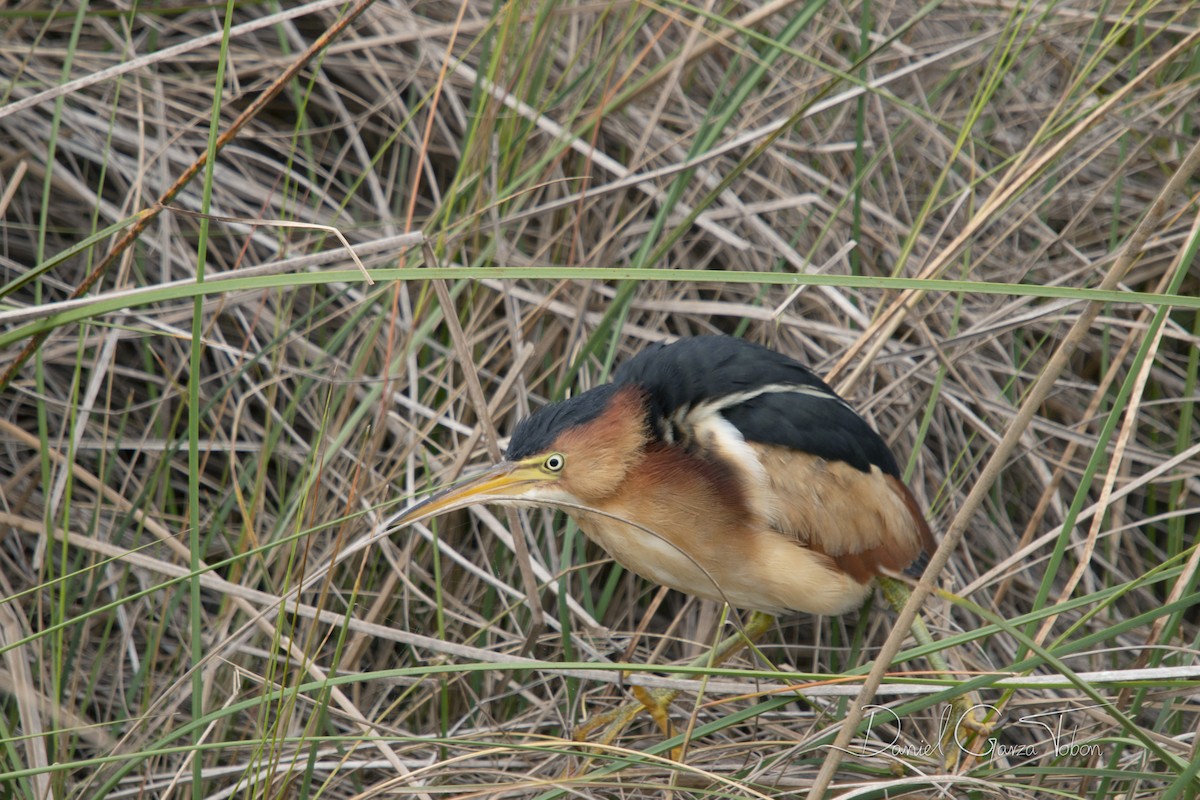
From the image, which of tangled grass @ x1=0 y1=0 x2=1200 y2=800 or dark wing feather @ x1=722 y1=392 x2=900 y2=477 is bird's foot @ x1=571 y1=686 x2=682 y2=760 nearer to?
tangled grass @ x1=0 y1=0 x2=1200 y2=800

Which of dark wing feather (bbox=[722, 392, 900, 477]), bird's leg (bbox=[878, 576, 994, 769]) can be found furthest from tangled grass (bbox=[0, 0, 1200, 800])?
dark wing feather (bbox=[722, 392, 900, 477])

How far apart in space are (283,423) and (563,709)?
0.69m

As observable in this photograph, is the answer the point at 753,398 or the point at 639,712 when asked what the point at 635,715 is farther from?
the point at 753,398

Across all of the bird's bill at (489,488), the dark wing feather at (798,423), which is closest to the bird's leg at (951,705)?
the dark wing feather at (798,423)

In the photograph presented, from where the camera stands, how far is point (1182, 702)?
162 cm

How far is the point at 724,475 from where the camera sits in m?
1.65

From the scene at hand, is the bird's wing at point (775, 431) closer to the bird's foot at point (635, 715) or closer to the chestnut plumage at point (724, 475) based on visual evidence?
the chestnut plumage at point (724, 475)

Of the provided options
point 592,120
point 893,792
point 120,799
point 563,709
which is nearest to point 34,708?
point 120,799

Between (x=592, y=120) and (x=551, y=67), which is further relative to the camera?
(x=551, y=67)

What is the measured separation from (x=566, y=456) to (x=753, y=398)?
32cm

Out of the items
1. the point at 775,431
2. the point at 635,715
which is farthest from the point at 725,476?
the point at 635,715

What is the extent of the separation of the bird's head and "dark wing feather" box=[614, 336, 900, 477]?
0.29ft

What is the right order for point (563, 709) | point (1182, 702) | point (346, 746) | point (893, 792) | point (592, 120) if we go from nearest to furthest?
1. point (893, 792)
2. point (1182, 702)
3. point (346, 746)
4. point (563, 709)
5. point (592, 120)

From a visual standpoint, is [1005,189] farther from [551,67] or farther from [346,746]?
[346,746]
